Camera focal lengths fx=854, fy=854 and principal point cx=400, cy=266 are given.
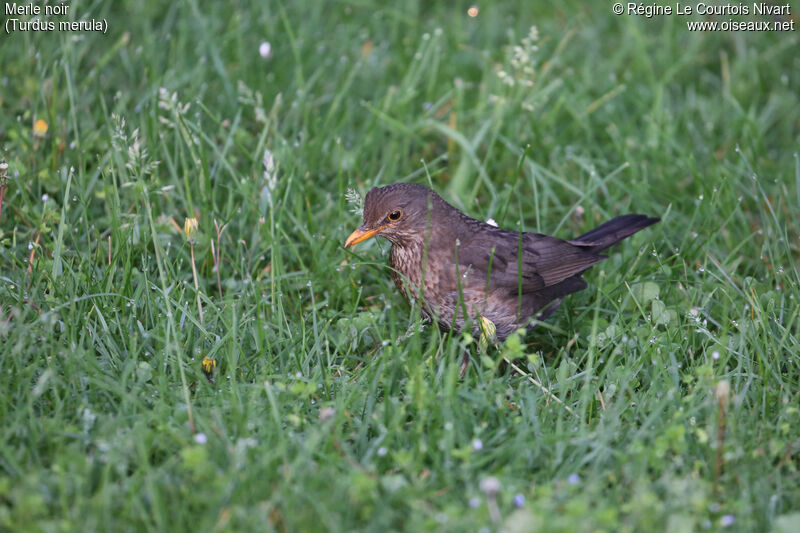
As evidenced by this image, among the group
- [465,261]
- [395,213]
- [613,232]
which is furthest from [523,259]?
[395,213]

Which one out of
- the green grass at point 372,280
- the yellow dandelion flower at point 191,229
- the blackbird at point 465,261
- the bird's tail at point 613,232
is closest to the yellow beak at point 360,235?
the blackbird at point 465,261

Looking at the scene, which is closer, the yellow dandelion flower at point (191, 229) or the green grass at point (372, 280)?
the green grass at point (372, 280)

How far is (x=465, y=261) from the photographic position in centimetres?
426

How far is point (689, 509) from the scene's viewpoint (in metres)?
2.89

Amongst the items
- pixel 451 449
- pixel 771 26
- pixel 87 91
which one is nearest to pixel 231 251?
pixel 87 91

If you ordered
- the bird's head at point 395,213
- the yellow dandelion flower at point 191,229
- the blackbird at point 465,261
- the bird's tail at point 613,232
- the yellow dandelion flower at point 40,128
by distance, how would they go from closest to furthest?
the yellow dandelion flower at point 191,229 < the blackbird at point 465,261 < the bird's head at point 395,213 < the bird's tail at point 613,232 < the yellow dandelion flower at point 40,128

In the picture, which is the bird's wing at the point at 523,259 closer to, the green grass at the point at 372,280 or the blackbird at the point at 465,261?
the blackbird at the point at 465,261

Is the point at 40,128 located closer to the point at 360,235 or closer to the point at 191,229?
the point at 191,229

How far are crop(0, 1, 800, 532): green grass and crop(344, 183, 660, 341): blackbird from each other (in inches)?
7.7

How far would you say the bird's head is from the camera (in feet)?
14.0

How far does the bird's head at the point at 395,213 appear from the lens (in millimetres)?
4281

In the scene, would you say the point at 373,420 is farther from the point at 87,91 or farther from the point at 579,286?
the point at 87,91

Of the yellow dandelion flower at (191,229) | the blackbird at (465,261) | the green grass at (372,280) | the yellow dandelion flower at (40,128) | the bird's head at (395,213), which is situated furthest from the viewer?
the yellow dandelion flower at (40,128)

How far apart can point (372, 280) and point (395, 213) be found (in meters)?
0.61
